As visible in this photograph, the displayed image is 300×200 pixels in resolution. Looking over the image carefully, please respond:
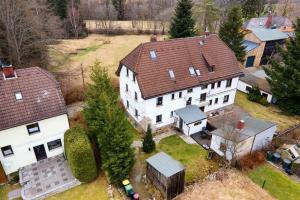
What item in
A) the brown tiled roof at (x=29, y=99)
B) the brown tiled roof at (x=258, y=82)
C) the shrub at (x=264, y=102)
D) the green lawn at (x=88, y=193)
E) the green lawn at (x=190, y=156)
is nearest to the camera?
the green lawn at (x=88, y=193)

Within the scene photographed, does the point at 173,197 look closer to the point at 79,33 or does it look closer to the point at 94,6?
the point at 79,33

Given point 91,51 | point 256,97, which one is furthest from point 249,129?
point 91,51

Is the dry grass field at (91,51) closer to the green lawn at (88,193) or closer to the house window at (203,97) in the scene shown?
the house window at (203,97)

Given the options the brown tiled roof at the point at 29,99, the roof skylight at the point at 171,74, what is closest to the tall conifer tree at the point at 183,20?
the roof skylight at the point at 171,74

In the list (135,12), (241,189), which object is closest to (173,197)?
(241,189)

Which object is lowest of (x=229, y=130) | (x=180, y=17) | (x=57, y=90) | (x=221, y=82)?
(x=229, y=130)

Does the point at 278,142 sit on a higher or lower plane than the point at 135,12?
lower

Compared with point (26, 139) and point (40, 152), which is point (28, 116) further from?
point (40, 152)
